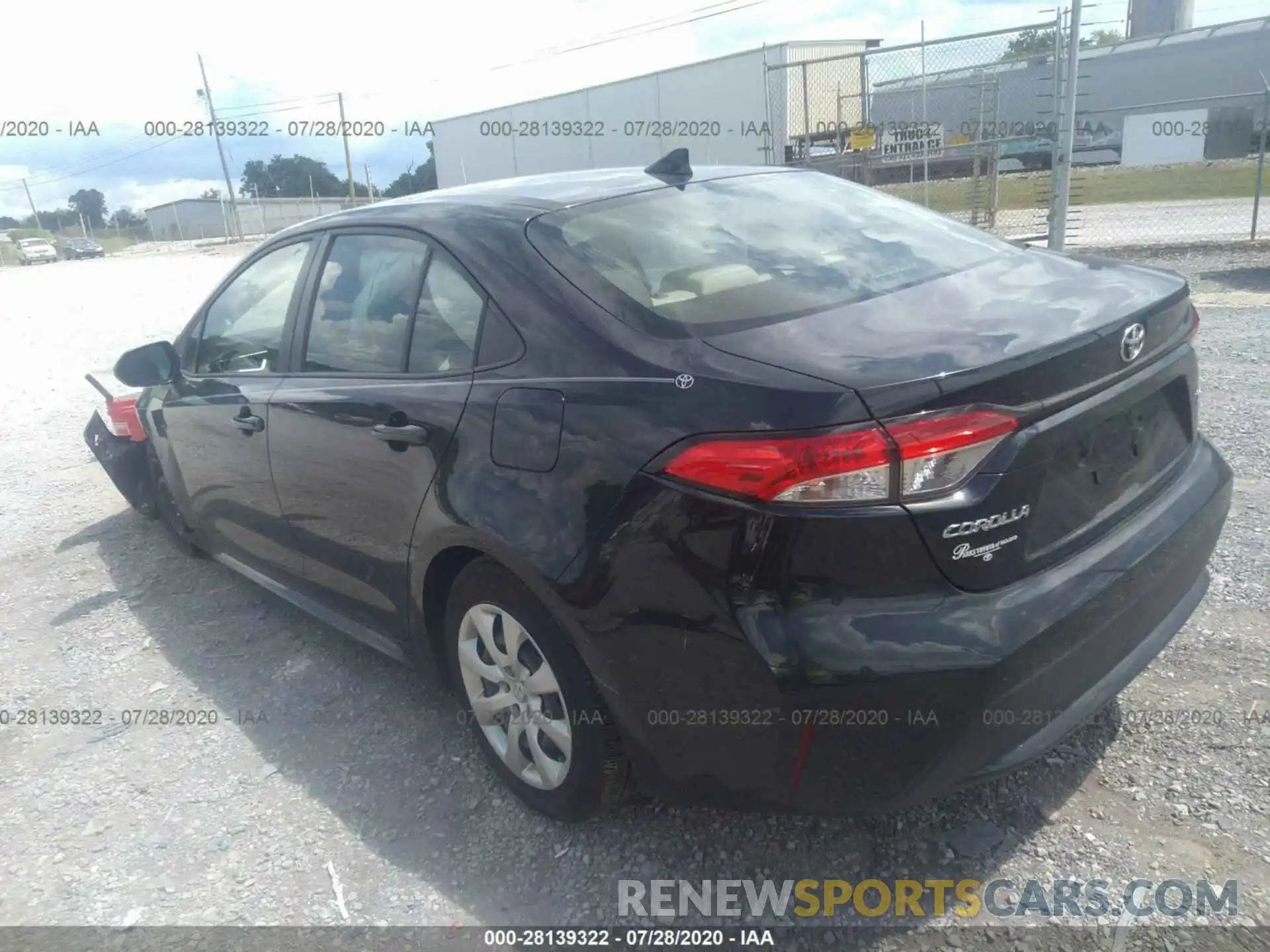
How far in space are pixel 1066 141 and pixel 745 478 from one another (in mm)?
9318

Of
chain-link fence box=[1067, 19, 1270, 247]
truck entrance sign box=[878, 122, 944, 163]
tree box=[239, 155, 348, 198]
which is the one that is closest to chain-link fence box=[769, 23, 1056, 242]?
truck entrance sign box=[878, 122, 944, 163]

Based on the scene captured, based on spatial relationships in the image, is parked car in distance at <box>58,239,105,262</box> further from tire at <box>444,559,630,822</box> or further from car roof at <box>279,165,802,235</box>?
tire at <box>444,559,630,822</box>

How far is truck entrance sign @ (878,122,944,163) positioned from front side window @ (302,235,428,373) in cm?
1126

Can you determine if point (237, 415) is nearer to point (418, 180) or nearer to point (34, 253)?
point (418, 180)

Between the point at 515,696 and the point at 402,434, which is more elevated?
the point at 402,434

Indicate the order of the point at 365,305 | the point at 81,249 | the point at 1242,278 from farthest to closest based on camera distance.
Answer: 1. the point at 81,249
2. the point at 1242,278
3. the point at 365,305

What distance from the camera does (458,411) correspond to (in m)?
2.54

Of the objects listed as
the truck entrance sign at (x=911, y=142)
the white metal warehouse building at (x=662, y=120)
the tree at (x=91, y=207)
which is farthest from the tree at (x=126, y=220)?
the truck entrance sign at (x=911, y=142)

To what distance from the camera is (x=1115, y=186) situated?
2422 cm

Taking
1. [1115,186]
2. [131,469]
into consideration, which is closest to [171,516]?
[131,469]

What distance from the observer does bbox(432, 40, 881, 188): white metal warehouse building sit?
16828 mm

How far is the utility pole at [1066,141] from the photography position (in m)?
8.99

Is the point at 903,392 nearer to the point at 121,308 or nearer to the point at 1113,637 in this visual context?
the point at 1113,637

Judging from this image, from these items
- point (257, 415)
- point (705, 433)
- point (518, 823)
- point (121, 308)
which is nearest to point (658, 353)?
point (705, 433)
